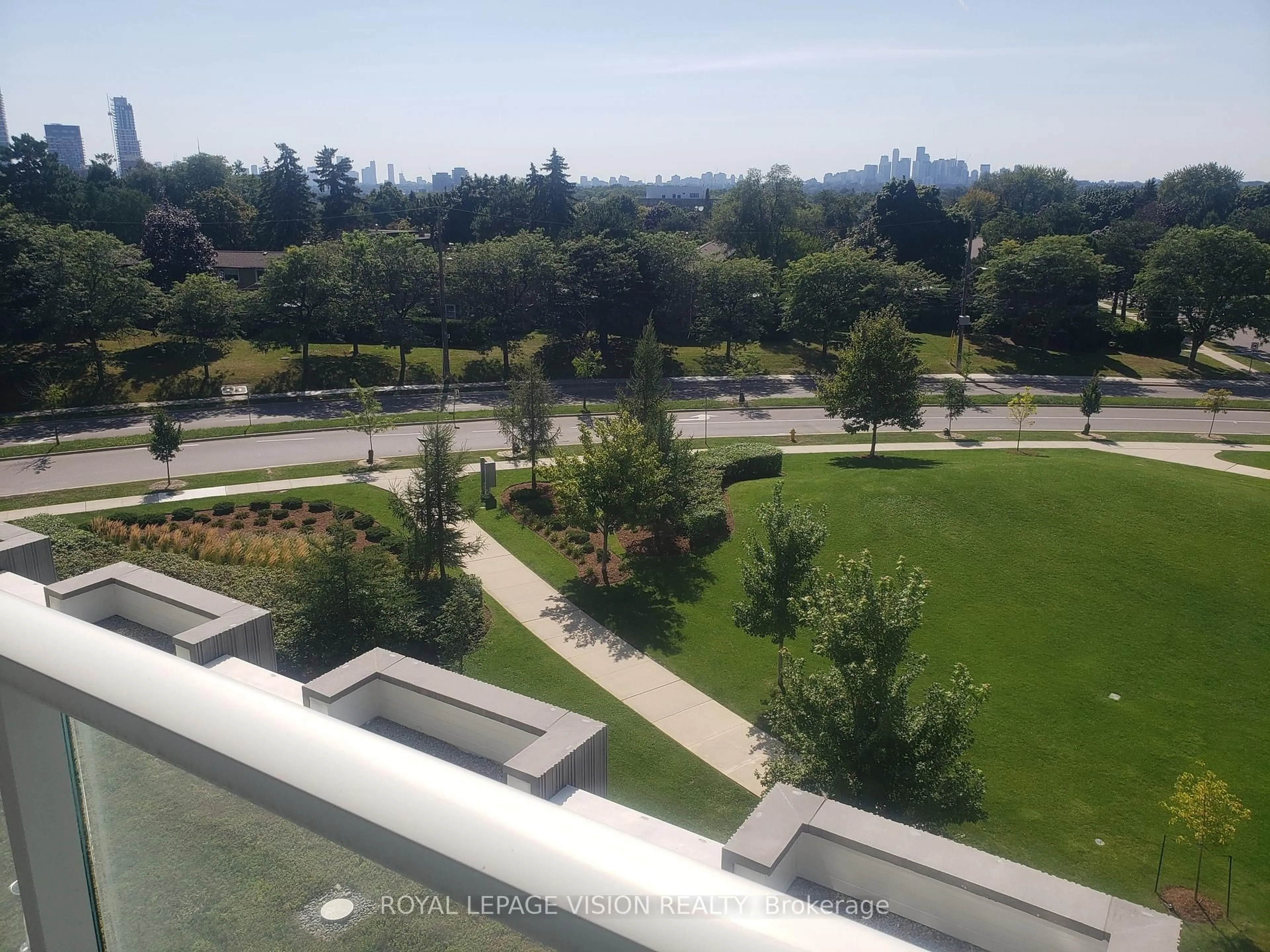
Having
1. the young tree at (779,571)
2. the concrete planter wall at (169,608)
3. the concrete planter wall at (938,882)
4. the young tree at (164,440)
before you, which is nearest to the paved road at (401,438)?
the young tree at (164,440)

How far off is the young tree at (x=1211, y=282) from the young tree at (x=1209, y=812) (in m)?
49.8

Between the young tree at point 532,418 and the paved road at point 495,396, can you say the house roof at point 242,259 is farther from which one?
the young tree at point 532,418

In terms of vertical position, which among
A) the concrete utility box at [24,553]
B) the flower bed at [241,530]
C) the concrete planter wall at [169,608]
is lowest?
the flower bed at [241,530]

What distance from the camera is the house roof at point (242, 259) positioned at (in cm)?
5675

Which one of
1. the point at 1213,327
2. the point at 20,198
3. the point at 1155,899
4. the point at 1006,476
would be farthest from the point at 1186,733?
the point at 20,198

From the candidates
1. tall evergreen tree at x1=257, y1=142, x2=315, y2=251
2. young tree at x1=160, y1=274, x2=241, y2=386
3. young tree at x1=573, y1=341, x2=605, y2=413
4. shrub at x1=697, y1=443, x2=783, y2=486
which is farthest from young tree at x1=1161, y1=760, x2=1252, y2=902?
tall evergreen tree at x1=257, y1=142, x2=315, y2=251

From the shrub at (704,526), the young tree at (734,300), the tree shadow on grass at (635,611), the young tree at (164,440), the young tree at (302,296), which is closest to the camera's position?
the tree shadow on grass at (635,611)

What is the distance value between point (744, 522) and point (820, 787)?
13.7 m

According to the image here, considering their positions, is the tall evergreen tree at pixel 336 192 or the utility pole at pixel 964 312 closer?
the utility pole at pixel 964 312

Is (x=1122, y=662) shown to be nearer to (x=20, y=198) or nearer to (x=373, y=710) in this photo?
(x=373, y=710)

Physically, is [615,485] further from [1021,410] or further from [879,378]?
[1021,410]

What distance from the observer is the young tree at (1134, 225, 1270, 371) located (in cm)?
5219

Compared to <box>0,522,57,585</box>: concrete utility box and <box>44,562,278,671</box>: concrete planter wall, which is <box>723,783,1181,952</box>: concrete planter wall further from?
<box>0,522,57,585</box>: concrete utility box

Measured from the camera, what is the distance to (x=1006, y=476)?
27.2 metres
